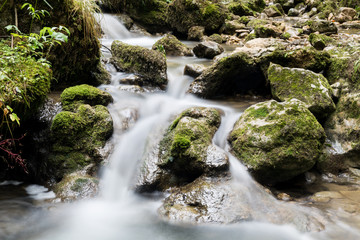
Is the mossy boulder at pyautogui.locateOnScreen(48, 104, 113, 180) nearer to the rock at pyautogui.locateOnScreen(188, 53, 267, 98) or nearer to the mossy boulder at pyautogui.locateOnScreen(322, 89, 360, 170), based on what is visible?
the rock at pyautogui.locateOnScreen(188, 53, 267, 98)

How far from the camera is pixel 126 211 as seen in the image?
3.40 m

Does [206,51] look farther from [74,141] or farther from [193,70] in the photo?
[74,141]

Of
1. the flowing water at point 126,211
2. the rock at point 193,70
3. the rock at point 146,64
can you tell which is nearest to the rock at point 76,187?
the flowing water at point 126,211

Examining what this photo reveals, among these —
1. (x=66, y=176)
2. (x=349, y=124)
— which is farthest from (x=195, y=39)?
(x=66, y=176)

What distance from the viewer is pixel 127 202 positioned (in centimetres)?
354

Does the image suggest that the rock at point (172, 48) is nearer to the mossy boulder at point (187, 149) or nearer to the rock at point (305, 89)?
the rock at point (305, 89)

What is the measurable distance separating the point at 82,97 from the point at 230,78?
3.24m

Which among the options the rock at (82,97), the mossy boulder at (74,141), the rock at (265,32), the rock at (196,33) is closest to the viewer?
the mossy boulder at (74,141)

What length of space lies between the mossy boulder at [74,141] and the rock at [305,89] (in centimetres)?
327

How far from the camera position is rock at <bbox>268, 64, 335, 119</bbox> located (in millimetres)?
4383

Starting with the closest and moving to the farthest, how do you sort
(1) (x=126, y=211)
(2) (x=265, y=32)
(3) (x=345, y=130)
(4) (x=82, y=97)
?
(1) (x=126, y=211) → (3) (x=345, y=130) → (4) (x=82, y=97) → (2) (x=265, y=32)

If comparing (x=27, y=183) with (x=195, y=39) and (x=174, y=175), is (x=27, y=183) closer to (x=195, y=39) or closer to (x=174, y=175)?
(x=174, y=175)

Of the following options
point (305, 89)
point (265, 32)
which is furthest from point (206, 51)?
point (305, 89)

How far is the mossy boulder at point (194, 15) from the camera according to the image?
12242 mm
